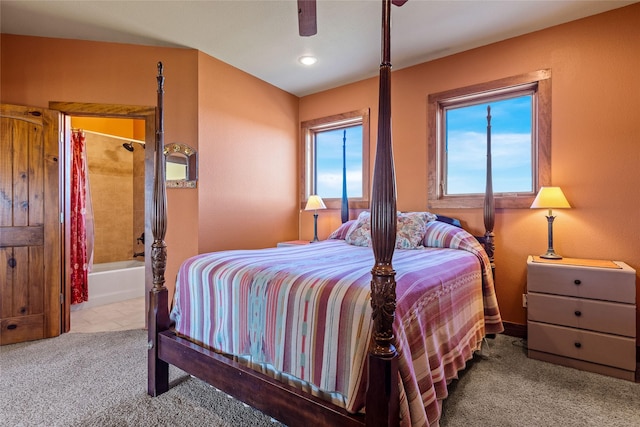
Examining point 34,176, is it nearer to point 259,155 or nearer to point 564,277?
point 259,155

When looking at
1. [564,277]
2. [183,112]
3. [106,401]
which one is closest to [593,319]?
[564,277]

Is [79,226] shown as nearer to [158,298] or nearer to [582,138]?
[158,298]

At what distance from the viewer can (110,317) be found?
334 centimetres

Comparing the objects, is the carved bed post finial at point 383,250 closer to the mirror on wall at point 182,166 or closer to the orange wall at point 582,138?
the orange wall at point 582,138

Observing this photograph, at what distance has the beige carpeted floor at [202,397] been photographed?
63.5 inches

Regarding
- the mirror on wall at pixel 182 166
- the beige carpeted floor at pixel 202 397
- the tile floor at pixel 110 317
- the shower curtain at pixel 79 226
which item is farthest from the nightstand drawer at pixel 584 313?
the shower curtain at pixel 79 226

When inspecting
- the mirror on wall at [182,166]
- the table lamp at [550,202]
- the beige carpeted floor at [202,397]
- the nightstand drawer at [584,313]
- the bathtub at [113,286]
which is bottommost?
the beige carpeted floor at [202,397]

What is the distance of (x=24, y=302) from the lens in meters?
2.70

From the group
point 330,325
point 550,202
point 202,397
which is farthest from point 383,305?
point 550,202

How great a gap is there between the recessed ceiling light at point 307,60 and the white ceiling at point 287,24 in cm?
6

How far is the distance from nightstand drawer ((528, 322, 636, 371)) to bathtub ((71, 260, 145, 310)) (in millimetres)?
4365

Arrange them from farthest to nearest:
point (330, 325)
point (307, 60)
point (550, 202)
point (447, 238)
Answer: point (307, 60), point (447, 238), point (550, 202), point (330, 325)

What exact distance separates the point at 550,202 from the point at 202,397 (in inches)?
109

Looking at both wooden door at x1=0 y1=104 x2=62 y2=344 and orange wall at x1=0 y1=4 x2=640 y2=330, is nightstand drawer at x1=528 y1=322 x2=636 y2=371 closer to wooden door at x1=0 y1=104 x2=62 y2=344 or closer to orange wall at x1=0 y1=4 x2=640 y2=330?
orange wall at x1=0 y1=4 x2=640 y2=330
